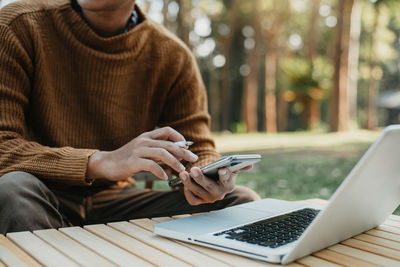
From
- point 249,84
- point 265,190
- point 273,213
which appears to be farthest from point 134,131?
point 249,84

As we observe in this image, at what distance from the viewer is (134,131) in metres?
2.13

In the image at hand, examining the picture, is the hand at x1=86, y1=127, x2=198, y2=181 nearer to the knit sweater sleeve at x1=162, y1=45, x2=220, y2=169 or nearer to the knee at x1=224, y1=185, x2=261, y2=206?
the knee at x1=224, y1=185, x2=261, y2=206

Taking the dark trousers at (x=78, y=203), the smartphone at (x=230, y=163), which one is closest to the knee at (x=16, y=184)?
the dark trousers at (x=78, y=203)

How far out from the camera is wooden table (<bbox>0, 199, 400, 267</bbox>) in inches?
36.6

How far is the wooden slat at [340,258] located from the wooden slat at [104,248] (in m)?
0.37

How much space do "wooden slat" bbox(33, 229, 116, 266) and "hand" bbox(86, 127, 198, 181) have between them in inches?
12.2

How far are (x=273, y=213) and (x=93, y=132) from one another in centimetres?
100

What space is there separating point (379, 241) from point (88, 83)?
1.37m

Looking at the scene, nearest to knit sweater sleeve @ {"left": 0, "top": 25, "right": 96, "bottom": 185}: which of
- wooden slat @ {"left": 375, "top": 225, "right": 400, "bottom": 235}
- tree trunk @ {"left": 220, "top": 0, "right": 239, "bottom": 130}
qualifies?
wooden slat @ {"left": 375, "top": 225, "right": 400, "bottom": 235}

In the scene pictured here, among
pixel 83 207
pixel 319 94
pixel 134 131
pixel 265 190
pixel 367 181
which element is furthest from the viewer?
pixel 319 94

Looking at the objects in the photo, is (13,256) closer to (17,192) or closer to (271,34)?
(17,192)

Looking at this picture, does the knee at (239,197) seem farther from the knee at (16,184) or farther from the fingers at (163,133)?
the knee at (16,184)

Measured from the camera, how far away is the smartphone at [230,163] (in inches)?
48.0

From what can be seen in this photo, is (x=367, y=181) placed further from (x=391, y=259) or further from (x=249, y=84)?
(x=249, y=84)
